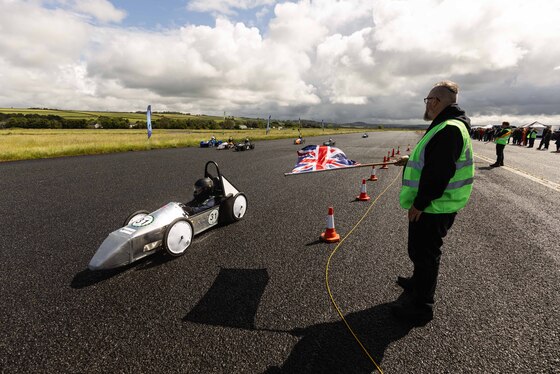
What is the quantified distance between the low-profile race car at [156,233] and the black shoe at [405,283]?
132 inches

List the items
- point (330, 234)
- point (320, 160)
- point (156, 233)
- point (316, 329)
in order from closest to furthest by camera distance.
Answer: point (316, 329) < point (156, 233) < point (330, 234) < point (320, 160)

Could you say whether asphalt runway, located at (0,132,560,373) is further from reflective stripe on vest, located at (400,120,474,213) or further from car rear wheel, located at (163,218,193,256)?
reflective stripe on vest, located at (400,120,474,213)

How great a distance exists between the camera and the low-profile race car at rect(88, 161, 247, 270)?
3.96 m

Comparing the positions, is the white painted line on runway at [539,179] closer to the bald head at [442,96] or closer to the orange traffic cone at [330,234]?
the orange traffic cone at [330,234]

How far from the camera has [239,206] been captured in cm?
623

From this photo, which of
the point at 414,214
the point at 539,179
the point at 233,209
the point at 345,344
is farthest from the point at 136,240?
the point at 539,179

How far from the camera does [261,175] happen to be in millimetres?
11969

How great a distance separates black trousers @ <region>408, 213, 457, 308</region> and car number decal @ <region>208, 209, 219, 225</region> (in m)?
3.76

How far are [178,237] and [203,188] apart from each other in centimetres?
135

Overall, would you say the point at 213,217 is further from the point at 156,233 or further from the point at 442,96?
the point at 442,96

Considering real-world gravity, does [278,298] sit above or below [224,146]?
below

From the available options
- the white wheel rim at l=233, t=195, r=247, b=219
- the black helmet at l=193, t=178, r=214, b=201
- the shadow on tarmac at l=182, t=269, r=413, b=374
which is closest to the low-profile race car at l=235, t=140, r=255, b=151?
the white wheel rim at l=233, t=195, r=247, b=219

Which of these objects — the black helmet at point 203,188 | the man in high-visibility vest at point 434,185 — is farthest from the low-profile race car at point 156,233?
the man in high-visibility vest at point 434,185

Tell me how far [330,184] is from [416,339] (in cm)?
744
